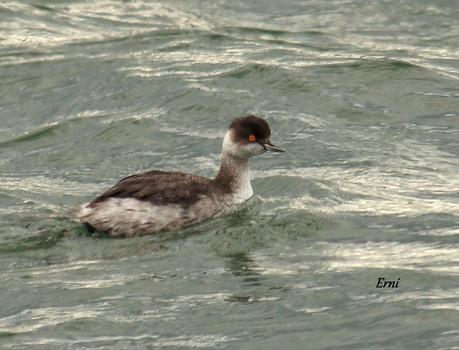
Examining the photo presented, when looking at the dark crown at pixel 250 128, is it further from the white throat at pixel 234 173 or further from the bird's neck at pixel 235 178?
the bird's neck at pixel 235 178

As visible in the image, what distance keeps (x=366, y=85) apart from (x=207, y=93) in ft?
6.14

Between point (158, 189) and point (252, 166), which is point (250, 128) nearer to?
point (158, 189)

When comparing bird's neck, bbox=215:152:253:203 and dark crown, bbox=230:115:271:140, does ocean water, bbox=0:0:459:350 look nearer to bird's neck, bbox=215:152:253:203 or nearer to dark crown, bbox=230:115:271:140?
bird's neck, bbox=215:152:253:203

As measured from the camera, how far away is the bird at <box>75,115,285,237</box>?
11109 mm

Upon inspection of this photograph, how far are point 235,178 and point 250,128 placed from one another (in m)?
0.47

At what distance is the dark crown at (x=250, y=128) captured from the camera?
11844mm

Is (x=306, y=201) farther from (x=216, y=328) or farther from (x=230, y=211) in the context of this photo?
(x=216, y=328)

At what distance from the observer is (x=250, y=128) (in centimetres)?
1184

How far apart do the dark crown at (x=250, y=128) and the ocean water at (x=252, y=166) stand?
2.09 feet

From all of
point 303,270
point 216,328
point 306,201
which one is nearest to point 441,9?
point 306,201

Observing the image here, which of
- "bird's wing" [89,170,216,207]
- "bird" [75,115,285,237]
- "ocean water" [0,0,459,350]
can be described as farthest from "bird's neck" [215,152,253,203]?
"bird's wing" [89,170,216,207]

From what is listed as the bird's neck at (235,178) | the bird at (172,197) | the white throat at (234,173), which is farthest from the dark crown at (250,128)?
the bird's neck at (235,178)

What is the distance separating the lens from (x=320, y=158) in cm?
1355

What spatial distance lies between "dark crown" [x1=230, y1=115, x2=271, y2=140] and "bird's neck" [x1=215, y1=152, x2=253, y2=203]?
0.25m
